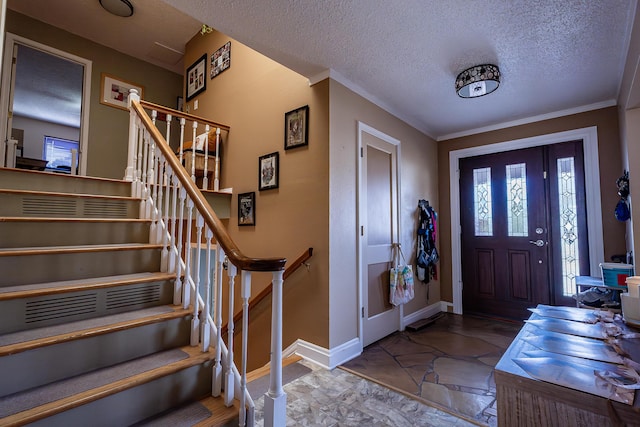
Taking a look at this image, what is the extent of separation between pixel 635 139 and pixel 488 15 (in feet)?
5.31

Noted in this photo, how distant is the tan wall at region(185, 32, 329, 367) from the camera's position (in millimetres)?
2484

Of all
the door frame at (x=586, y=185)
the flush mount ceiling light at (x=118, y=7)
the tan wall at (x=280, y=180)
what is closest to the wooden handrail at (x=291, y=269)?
the tan wall at (x=280, y=180)

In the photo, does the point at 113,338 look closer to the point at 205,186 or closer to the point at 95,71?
the point at 205,186

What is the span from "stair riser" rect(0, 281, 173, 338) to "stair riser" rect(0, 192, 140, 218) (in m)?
0.95

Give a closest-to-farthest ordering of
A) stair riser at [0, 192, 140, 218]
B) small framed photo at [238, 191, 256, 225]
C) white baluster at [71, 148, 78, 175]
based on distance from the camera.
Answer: stair riser at [0, 192, 140, 218] < small framed photo at [238, 191, 256, 225] < white baluster at [71, 148, 78, 175]

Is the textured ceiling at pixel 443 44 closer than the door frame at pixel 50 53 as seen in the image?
Result: Yes

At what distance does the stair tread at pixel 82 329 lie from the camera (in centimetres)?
136

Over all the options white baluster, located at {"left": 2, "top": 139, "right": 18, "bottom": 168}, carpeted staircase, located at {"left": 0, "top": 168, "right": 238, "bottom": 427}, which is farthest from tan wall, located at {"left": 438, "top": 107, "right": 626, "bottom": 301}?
white baluster, located at {"left": 2, "top": 139, "right": 18, "bottom": 168}

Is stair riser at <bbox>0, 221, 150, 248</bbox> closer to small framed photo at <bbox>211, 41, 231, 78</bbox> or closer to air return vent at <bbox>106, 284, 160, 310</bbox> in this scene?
air return vent at <bbox>106, 284, 160, 310</bbox>

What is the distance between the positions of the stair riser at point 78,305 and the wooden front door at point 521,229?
3700 millimetres

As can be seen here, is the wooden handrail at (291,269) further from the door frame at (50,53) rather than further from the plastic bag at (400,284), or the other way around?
the door frame at (50,53)

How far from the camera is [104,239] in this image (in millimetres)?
2232

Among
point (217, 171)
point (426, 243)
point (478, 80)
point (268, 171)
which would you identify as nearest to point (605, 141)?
point (478, 80)

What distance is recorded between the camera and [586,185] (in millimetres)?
3109
